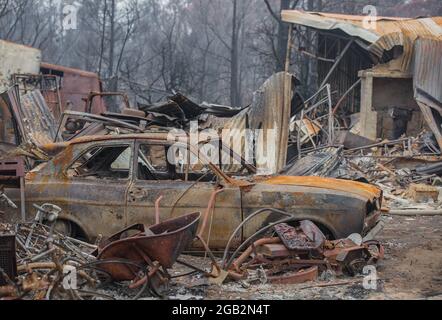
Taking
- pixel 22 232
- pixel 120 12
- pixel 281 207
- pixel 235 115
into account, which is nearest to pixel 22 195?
pixel 22 232

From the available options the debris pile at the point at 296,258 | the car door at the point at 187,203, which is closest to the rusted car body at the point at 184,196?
the car door at the point at 187,203

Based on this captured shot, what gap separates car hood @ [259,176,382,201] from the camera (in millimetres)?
6738

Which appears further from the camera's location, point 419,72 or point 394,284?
point 419,72

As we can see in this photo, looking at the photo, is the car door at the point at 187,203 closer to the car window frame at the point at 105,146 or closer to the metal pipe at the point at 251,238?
the car window frame at the point at 105,146

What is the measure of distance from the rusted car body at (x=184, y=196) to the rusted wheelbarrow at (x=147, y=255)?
950mm

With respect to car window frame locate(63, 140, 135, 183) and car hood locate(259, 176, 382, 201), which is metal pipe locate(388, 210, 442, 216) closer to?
car hood locate(259, 176, 382, 201)

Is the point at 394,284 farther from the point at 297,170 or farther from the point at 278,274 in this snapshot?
the point at 297,170

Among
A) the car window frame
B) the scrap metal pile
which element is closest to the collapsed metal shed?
the scrap metal pile

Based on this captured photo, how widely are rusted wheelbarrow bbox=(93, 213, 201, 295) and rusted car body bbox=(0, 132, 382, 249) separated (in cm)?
95

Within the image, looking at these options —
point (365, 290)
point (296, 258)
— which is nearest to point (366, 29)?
point (296, 258)

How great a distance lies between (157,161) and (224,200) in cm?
232

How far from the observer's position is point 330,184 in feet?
22.6

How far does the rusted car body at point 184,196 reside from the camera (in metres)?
6.56

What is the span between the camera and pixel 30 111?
13.4 meters
